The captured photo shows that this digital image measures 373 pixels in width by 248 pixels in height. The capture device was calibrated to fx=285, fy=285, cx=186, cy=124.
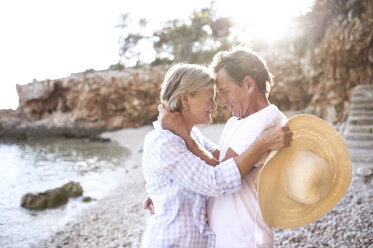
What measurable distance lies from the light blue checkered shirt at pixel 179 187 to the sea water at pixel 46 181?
667 cm

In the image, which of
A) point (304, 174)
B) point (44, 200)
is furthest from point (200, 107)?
point (44, 200)

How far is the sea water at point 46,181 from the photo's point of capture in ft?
25.6

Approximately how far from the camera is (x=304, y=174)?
167 cm

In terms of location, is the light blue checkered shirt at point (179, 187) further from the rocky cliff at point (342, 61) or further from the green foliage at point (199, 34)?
the green foliage at point (199, 34)

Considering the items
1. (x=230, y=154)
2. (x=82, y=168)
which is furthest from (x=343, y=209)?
(x=82, y=168)

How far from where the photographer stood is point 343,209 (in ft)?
18.5

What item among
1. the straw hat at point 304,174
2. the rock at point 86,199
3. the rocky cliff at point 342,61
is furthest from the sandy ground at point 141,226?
the rocky cliff at point 342,61

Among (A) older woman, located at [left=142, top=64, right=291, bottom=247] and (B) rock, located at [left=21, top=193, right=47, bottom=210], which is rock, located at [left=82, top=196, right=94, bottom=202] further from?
(A) older woman, located at [left=142, top=64, right=291, bottom=247]

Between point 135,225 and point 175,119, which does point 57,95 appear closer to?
point 135,225

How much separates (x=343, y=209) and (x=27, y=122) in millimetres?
46534

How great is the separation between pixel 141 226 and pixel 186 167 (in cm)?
571

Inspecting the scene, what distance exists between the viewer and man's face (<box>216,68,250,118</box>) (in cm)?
207

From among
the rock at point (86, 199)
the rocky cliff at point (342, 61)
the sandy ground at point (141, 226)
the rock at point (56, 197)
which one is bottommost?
the rock at point (86, 199)

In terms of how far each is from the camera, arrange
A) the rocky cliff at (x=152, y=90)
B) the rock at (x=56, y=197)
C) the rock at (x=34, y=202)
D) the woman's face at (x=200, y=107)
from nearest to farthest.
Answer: the woman's face at (x=200, y=107)
the rock at (x=34, y=202)
the rock at (x=56, y=197)
the rocky cliff at (x=152, y=90)
